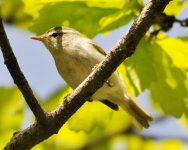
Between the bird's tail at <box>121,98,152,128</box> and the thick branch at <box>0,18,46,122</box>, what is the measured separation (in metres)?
1.57

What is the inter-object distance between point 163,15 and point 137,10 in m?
0.19

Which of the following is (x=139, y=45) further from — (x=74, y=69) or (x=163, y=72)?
(x=74, y=69)

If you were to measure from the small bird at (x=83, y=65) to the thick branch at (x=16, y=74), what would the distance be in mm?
1078

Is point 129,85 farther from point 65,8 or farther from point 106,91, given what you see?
point 106,91

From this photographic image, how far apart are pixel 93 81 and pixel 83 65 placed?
1.25m

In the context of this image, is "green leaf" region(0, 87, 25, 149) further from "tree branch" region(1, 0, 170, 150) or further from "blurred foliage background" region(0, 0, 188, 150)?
"tree branch" region(1, 0, 170, 150)

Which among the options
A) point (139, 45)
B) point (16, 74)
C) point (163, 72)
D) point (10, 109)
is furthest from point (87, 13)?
point (10, 109)

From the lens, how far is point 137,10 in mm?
2527

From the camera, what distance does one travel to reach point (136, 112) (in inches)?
150

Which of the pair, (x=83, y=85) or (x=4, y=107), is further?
(x=4, y=107)

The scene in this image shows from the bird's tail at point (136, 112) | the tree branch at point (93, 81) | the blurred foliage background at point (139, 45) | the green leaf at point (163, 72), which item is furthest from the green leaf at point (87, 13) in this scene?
the bird's tail at point (136, 112)

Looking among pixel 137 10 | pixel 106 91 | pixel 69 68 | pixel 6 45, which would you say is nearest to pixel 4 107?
pixel 69 68

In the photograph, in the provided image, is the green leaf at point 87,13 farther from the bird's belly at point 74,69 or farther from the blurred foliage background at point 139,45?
the bird's belly at point 74,69

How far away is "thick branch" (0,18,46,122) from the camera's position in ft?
5.88
